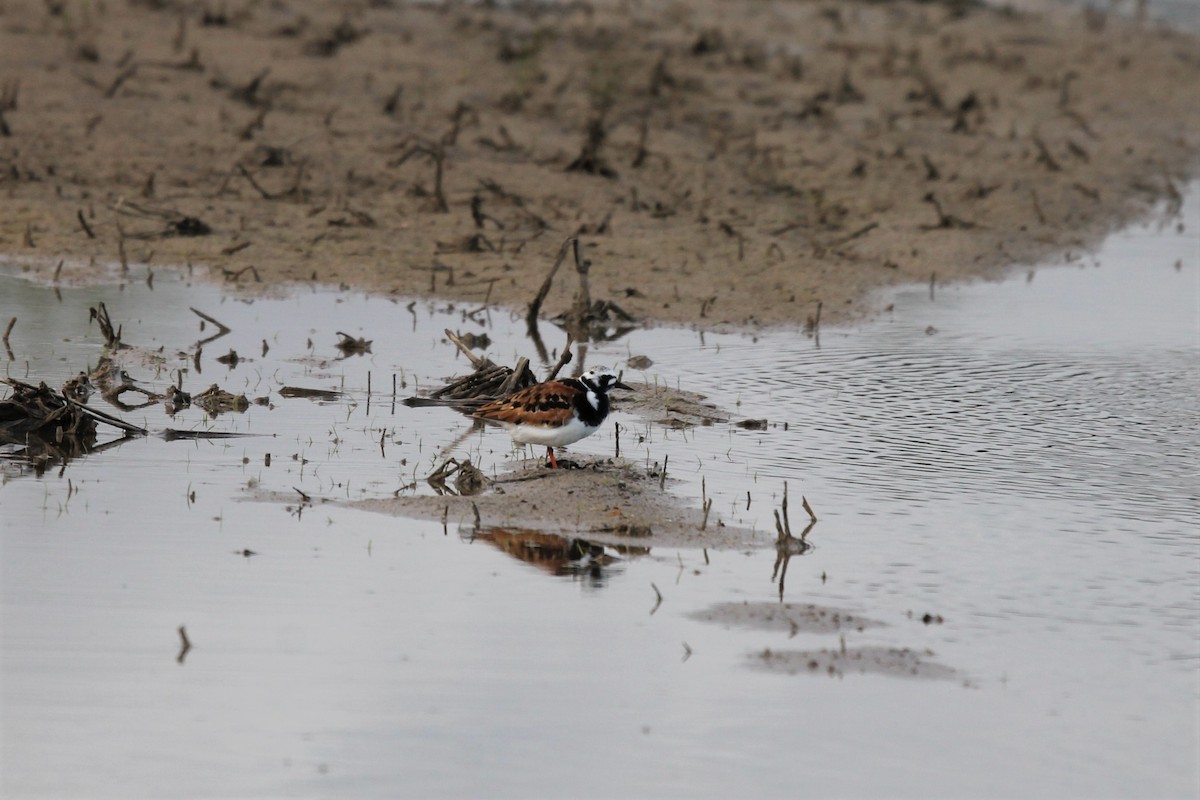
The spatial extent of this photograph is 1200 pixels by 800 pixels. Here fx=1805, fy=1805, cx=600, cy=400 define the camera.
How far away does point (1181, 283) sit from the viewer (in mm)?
15000

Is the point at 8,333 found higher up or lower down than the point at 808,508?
higher up

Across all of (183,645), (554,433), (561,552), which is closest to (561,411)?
(554,433)

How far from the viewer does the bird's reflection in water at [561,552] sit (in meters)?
7.33

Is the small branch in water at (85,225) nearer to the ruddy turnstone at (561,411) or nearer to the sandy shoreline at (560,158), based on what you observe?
the sandy shoreline at (560,158)

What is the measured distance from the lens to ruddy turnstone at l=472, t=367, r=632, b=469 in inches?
340

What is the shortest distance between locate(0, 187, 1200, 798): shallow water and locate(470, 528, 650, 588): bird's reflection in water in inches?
2.1

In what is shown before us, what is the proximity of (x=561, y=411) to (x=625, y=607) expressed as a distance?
6.13 feet

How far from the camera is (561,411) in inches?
339

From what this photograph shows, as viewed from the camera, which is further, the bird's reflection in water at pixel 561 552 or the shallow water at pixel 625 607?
the bird's reflection in water at pixel 561 552

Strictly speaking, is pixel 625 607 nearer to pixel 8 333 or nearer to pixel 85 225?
pixel 8 333

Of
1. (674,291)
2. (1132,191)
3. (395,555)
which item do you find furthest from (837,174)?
(395,555)

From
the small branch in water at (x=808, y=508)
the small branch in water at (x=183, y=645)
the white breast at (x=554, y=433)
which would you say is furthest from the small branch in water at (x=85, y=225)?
the small branch in water at (x=183, y=645)

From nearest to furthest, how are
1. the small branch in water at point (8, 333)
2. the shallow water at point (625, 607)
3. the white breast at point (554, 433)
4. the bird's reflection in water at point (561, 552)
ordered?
the shallow water at point (625, 607)
the bird's reflection in water at point (561, 552)
the white breast at point (554, 433)
the small branch in water at point (8, 333)

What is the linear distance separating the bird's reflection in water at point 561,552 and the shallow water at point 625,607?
0.05m
